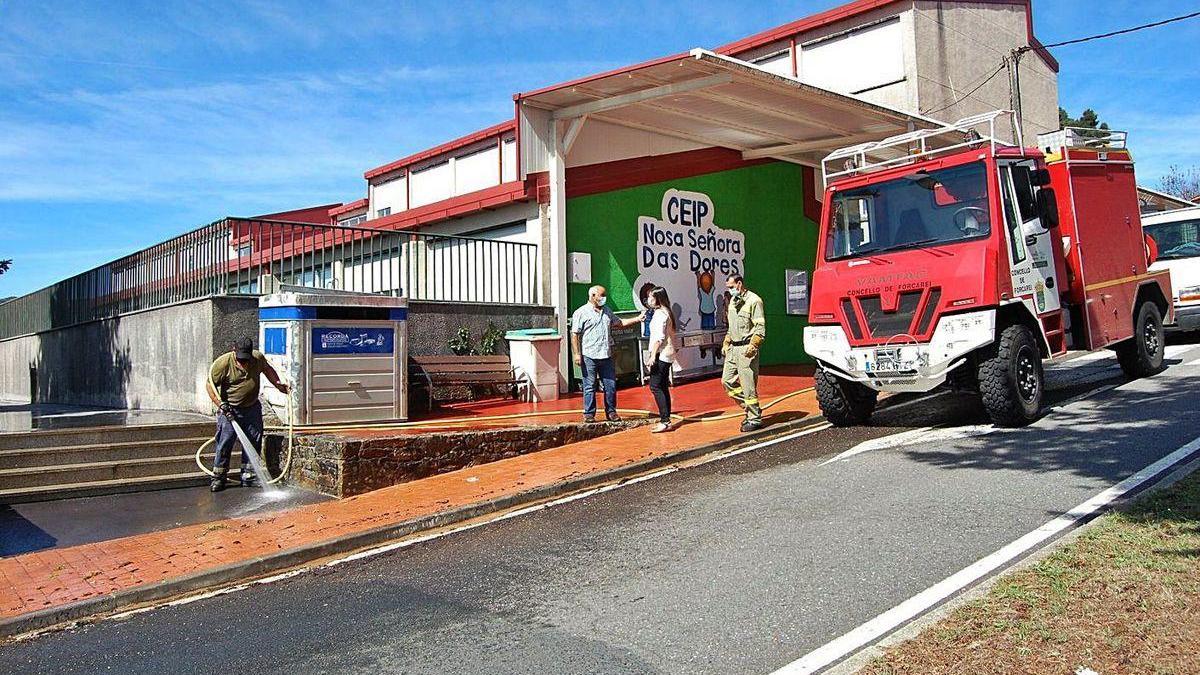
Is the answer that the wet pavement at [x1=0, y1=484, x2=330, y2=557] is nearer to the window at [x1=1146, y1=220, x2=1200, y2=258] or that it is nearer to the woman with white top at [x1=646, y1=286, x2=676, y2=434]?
the woman with white top at [x1=646, y1=286, x2=676, y2=434]

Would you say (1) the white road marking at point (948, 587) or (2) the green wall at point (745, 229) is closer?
(1) the white road marking at point (948, 587)

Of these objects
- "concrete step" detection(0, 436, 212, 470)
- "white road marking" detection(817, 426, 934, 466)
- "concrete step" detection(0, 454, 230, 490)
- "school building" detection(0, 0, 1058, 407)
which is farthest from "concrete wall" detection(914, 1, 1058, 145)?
"concrete step" detection(0, 454, 230, 490)

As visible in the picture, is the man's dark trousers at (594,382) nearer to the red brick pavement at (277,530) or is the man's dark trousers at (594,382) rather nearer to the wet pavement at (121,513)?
the red brick pavement at (277,530)

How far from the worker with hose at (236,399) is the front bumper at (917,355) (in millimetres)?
6079

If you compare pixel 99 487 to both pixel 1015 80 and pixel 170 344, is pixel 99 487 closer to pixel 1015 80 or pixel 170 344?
pixel 170 344

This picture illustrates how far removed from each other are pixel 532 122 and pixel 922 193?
255 inches

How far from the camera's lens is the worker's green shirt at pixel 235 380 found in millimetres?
9680

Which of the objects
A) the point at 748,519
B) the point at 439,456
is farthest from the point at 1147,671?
the point at 439,456

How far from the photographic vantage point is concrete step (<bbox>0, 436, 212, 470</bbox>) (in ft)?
30.4

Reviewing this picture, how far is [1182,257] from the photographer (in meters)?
16.2

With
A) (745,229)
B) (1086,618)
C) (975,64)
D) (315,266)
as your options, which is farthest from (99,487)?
(975,64)

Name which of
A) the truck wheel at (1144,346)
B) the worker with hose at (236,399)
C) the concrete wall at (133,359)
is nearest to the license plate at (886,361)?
the truck wheel at (1144,346)

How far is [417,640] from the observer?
4.63 meters

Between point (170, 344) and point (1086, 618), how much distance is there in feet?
38.5
